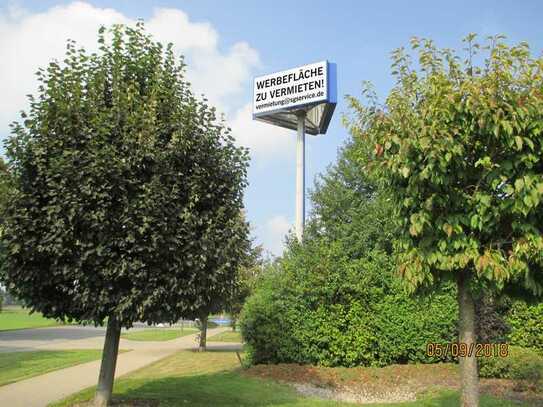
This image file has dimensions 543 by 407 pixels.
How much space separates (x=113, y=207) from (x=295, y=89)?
1443 centimetres

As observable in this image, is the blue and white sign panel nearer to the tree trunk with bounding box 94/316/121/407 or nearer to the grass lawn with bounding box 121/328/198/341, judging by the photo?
the tree trunk with bounding box 94/316/121/407

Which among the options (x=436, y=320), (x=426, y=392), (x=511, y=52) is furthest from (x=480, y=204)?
(x=436, y=320)

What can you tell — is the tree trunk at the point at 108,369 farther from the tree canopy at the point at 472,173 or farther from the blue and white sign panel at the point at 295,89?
the blue and white sign panel at the point at 295,89

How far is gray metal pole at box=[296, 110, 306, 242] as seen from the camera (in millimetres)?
19303

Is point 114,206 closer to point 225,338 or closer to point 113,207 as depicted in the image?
point 113,207

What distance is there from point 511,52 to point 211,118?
4.72 meters

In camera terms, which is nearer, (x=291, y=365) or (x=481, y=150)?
(x=481, y=150)

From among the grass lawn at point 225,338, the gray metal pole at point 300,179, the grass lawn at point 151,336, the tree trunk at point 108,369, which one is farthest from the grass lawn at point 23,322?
the tree trunk at point 108,369

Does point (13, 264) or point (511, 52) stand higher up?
point (511, 52)

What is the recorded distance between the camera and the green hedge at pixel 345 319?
1478cm

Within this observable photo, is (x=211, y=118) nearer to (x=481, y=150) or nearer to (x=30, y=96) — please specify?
(x=30, y=96)

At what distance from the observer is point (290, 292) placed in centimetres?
1544

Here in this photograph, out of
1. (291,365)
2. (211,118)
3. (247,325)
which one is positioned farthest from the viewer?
(247,325)
